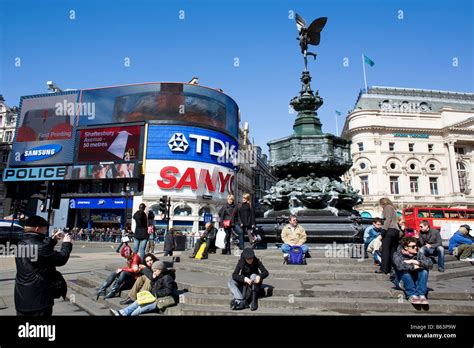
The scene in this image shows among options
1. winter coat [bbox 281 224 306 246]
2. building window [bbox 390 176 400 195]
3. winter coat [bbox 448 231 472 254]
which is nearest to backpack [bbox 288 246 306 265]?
winter coat [bbox 281 224 306 246]

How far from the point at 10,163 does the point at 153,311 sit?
170ft

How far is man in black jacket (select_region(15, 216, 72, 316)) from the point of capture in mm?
3121

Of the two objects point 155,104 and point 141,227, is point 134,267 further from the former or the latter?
point 155,104

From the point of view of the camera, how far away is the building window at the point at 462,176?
43725 mm

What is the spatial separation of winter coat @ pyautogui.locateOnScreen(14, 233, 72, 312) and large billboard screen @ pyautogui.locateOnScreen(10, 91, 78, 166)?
4433 centimetres

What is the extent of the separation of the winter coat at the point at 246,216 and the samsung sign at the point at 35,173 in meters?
41.2

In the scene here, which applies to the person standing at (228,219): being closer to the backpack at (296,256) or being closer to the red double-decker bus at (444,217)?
the backpack at (296,256)

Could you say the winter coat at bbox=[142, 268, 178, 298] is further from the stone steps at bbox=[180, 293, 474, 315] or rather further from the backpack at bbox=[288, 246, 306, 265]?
the backpack at bbox=[288, 246, 306, 265]

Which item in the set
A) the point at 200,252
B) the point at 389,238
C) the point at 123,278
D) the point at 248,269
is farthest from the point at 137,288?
the point at 389,238

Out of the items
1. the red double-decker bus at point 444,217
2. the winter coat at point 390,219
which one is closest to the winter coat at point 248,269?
the winter coat at point 390,219

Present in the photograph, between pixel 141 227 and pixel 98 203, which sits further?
pixel 98 203

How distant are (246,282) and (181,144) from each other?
36.5 metres

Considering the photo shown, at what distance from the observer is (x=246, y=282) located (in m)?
4.88
